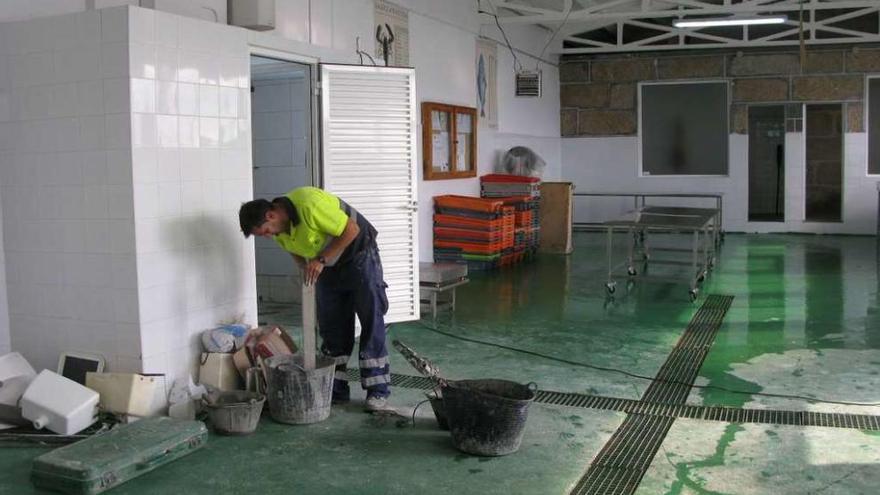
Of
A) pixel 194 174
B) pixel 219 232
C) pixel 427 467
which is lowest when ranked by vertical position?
pixel 427 467

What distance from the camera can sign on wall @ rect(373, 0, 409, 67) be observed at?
8648mm

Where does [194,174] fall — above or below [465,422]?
above

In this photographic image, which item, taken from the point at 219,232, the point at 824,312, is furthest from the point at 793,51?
the point at 219,232

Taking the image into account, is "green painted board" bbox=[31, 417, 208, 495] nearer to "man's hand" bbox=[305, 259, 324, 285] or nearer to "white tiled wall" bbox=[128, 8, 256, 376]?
"white tiled wall" bbox=[128, 8, 256, 376]

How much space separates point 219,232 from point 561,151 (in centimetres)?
1157

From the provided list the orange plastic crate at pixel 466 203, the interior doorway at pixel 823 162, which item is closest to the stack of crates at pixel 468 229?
the orange plastic crate at pixel 466 203

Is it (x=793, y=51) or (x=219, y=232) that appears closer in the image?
(x=219, y=232)

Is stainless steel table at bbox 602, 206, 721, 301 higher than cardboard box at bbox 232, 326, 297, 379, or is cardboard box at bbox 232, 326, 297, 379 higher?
stainless steel table at bbox 602, 206, 721, 301

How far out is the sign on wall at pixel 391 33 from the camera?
8.65 metres

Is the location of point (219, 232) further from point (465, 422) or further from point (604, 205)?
Result: point (604, 205)

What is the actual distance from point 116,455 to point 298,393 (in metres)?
1.04

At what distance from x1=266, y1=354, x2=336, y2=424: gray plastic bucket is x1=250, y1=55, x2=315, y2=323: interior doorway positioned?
3.39 metres

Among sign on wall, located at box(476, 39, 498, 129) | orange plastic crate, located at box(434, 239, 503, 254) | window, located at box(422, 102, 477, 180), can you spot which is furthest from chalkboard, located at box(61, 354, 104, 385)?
sign on wall, located at box(476, 39, 498, 129)

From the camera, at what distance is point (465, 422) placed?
4.16m
